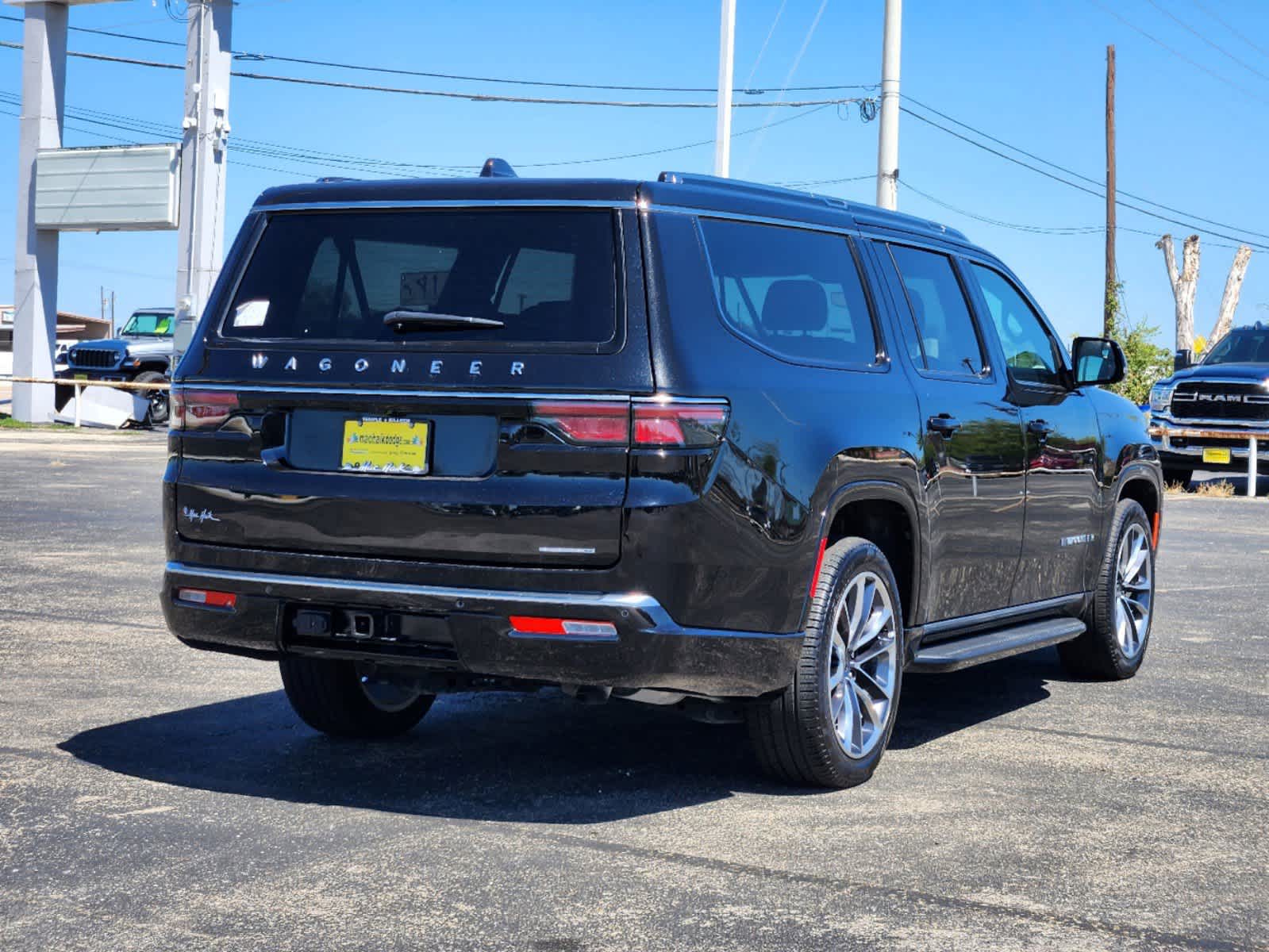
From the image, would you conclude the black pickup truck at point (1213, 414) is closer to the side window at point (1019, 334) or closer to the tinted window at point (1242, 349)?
the tinted window at point (1242, 349)

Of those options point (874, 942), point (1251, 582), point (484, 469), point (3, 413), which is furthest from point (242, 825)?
point (3, 413)

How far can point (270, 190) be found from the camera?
5660 mm

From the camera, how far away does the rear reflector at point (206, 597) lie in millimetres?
5250

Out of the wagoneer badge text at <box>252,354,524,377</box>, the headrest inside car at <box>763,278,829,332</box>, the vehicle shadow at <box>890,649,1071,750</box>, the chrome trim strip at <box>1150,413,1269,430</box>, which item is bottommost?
the vehicle shadow at <box>890,649,1071,750</box>

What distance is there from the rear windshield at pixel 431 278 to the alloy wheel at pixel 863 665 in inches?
52.0

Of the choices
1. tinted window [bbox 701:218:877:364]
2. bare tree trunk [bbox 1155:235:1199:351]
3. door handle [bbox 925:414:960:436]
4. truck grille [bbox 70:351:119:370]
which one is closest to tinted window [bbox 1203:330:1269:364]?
bare tree trunk [bbox 1155:235:1199:351]

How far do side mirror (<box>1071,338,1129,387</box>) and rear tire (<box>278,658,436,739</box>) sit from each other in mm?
3208

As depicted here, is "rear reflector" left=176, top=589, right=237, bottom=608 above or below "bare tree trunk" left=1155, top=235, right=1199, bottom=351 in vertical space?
below

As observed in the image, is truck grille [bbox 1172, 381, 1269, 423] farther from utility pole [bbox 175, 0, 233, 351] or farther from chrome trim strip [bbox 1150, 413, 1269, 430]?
utility pole [bbox 175, 0, 233, 351]

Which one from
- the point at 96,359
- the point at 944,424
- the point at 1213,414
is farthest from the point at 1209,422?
the point at 96,359

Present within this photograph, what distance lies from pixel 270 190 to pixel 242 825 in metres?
2.07

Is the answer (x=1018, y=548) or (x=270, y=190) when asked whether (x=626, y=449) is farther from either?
(x=1018, y=548)

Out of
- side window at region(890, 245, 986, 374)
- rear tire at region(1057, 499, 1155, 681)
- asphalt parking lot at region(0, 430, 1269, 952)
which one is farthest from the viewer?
rear tire at region(1057, 499, 1155, 681)

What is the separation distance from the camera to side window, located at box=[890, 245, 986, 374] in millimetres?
6344
